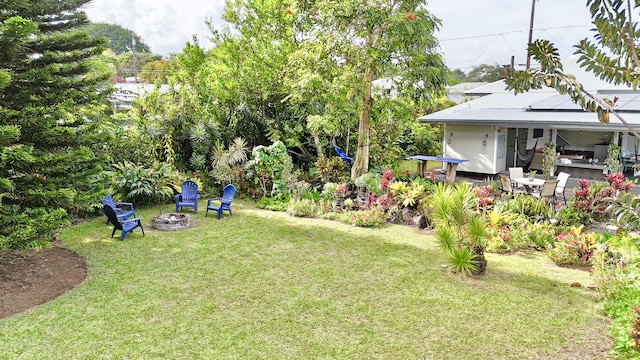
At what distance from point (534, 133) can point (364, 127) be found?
8.63m

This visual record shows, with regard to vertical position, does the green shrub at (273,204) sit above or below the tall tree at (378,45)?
below

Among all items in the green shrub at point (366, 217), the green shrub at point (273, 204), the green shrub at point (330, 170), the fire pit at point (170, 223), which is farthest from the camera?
the green shrub at point (330, 170)

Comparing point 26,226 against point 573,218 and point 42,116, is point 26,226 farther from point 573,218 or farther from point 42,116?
point 573,218

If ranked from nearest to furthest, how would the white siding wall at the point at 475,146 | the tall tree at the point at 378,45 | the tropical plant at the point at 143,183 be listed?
the tall tree at the point at 378,45 → the tropical plant at the point at 143,183 → the white siding wall at the point at 475,146

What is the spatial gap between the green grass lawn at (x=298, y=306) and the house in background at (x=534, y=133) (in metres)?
7.68

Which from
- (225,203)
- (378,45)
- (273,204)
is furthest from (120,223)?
(378,45)

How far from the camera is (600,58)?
13.4 feet

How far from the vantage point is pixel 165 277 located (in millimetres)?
6320

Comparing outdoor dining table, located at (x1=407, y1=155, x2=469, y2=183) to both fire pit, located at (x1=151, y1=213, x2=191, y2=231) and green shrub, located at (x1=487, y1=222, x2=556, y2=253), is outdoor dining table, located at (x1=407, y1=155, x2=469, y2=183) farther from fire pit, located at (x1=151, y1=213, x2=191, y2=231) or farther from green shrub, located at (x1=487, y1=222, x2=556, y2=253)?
fire pit, located at (x1=151, y1=213, x2=191, y2=231)

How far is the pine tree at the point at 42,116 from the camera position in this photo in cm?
549

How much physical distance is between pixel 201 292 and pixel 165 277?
0.86m


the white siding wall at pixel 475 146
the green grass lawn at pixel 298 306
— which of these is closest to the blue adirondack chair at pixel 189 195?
the green grass lawn at pixel 298 306

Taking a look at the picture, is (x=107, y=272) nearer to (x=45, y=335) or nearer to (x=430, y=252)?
(x=45, y=335)

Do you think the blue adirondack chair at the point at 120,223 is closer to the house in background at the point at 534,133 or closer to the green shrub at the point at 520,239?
the green shrub at the point at 520,239
